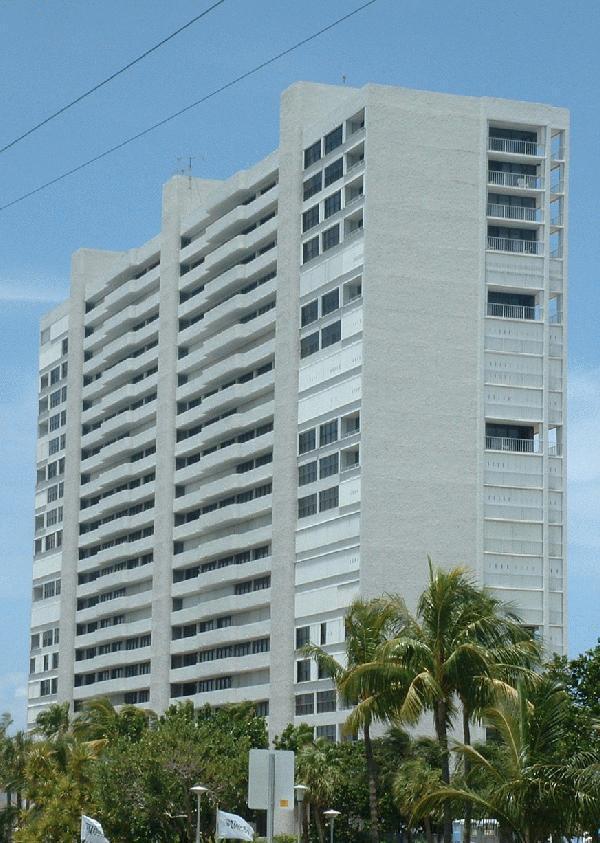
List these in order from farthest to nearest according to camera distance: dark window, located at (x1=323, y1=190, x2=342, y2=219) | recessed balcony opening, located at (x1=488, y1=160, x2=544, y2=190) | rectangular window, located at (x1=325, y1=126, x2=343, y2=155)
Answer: rectangular window, located at (x1=325, y1=126, x2=343, y2=155), dark window, located at (x1=323, y1=190, x2=342, y2=219), recessed balcony opening, located at (x1=488, y1=160, x2=544, y2=190)

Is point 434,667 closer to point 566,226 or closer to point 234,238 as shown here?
point 566,226

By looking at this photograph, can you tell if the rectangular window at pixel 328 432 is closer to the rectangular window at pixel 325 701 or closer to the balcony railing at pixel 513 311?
the balcony railing at pixel 513 311

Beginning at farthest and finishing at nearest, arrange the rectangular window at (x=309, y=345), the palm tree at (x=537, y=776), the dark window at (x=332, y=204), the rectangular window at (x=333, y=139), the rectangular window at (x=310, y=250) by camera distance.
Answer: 1. the rectangular window at (x=310, y=250)
2. the rectangular window at (x=309, y=345)
3. the rectangular window at (x=333, y=139)
4. the dark window at (x=332, y=204)
5. the palm tree at (x=537, y=776)

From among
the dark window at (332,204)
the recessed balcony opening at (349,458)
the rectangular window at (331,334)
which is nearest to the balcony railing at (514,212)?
the dark window at (332,204)

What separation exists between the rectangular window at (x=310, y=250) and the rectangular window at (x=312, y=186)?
3.06 m

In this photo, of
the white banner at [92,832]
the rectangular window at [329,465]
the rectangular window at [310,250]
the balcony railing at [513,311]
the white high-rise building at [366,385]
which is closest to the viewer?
the white banner at [92,832]

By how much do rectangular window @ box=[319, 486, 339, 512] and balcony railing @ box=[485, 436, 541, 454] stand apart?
9.26 meters

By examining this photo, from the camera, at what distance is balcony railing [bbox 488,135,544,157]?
3986 inches


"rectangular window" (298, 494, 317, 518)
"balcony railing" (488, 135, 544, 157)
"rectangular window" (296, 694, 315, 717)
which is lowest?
"rectangular window" (296, 694, 315, 717)

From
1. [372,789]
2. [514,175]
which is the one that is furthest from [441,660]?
[514,175]

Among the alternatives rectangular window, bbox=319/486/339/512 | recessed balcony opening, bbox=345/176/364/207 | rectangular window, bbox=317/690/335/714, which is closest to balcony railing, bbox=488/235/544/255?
recessed balcony opening, bbox=345/176/364/207

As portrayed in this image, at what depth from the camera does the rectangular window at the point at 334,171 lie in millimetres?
101812

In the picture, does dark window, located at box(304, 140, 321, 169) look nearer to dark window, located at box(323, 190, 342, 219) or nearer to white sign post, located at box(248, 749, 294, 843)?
dark window, located at box(323, 190, 342, 219)

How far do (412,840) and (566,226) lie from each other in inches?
1564
